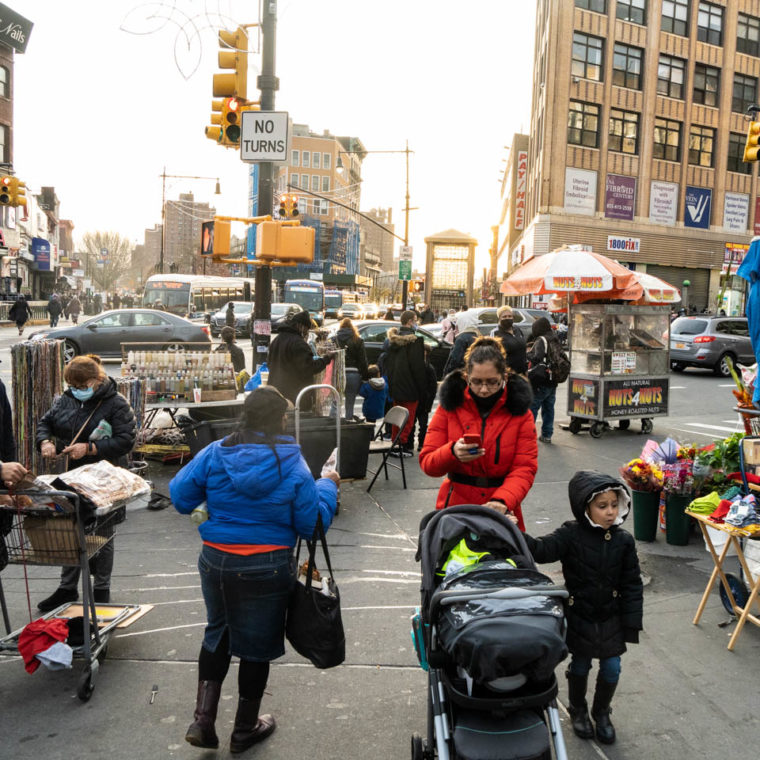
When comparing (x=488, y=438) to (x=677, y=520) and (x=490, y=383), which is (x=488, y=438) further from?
(x=677, y=520)

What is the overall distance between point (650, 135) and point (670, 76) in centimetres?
362

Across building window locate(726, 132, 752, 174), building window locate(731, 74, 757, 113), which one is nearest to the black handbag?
building window locate(726, 132, 752, 174)

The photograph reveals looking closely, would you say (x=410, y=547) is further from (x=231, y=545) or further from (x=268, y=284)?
(x=268, y=284)

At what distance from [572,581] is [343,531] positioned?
368 cm

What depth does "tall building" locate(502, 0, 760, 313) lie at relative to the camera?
3753 cm

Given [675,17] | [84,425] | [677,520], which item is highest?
[675,17]

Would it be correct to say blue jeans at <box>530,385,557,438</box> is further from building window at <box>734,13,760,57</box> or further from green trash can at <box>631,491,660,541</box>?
building window at <box>734,13,760,57</box>

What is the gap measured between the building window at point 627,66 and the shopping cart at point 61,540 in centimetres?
4016

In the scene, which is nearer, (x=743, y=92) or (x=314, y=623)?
(x=314, y=623)

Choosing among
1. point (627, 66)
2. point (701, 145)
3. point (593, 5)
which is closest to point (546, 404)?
point (593, 5)

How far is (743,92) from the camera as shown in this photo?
4228 centimetres

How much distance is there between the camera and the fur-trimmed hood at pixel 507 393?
12.7 ft

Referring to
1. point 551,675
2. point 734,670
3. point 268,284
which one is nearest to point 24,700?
point 551,675

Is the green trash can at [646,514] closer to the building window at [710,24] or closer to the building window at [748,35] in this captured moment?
the building window at [710,24]
